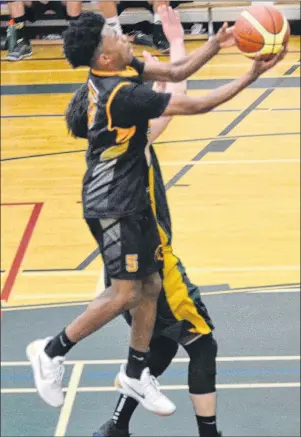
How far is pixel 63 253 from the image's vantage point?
12.8 m

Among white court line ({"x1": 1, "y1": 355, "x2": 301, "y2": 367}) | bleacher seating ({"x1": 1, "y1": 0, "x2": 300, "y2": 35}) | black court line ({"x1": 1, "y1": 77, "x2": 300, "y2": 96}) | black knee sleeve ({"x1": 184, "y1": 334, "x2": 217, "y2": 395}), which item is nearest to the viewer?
black knee sleeve ({"x1": 184, "y1": 334, "x2": 217, "y2": 395})

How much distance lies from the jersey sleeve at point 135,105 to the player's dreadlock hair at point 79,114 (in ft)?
1.14

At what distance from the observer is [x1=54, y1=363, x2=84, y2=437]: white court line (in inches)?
391

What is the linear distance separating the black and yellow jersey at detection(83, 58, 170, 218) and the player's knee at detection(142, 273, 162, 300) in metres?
0.50

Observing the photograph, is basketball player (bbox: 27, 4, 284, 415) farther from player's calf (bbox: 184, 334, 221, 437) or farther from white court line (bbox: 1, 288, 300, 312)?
white court line (bbox: 1, 288, 300, 312)

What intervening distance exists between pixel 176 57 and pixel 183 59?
0.07m

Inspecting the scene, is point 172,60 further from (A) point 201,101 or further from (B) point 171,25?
(A) point 201,101

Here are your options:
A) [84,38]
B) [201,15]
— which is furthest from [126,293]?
[201,15]

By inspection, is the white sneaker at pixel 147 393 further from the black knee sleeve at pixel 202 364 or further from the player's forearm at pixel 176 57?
the player's forearm at pixel 176 57

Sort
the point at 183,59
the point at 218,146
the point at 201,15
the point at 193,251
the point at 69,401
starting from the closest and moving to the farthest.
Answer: the point at 183,59 < the point at 69,401 < the point at 193,251 < the point at 218,146 < the point at 201,15

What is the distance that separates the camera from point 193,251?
1270cm

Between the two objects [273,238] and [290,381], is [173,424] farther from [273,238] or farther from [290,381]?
[273,238]

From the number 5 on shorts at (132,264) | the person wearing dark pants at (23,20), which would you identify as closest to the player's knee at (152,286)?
the number 5 on shorts at (132,264)

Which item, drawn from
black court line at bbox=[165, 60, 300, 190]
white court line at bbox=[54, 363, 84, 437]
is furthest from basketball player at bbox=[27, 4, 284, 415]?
black court line at bbox=[165, 60, 300, 190]
